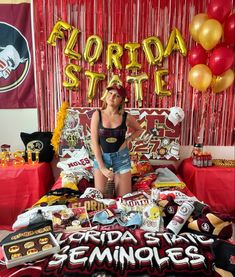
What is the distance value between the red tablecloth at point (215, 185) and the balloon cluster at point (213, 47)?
85cm

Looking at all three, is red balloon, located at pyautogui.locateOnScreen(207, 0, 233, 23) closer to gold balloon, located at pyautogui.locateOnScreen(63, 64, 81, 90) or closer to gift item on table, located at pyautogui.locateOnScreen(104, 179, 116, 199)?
gold balloon, located at pyautogui.locateOnScreen(63, 64, 81, 90)

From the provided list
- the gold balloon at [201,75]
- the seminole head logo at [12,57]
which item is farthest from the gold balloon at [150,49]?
the seminole head logo at [12,57]

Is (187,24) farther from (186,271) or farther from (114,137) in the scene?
(186,271)

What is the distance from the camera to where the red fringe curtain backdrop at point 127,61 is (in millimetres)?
2781

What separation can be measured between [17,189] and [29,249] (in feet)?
4.92

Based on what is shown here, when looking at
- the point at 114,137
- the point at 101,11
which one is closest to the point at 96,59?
the point at 101,11

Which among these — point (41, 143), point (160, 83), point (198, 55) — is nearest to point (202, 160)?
point (160, 83)

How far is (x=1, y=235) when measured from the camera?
7.88 feet

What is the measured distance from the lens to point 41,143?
2828mm

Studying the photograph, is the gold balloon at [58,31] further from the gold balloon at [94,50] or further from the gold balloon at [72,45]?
the gold balloon at [94,50]

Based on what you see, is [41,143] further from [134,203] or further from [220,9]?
[220,9]

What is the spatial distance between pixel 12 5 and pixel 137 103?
5.73ft

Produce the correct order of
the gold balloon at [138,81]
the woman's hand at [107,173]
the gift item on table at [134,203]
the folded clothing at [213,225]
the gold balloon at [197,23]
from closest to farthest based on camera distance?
the folded clothing at [213,225]
the gift item on table at [134,203]
the woman's hand at [107,173]
the gold balloon at [197,23]
the gold balloon at [138,81]

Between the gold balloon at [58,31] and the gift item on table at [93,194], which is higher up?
the gold balloon at [58,31]
